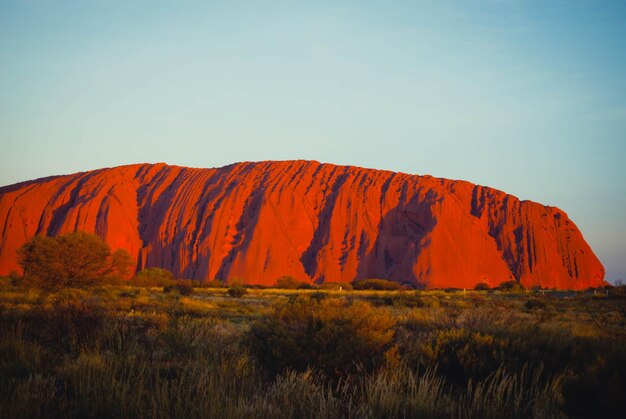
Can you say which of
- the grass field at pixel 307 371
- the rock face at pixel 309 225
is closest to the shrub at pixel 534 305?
the grass field at pixel 307 371

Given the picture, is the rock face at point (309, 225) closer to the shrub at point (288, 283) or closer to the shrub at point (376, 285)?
the shrub at point (288, 283)

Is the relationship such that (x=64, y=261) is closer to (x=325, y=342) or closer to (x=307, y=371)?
(x=325, y=342)

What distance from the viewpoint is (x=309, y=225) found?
73.7m

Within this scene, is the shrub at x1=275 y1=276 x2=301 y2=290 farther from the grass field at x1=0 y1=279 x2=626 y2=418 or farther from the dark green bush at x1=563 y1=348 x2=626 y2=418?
the dark green bush at x1=563 y1=348 x2=626 y2=418

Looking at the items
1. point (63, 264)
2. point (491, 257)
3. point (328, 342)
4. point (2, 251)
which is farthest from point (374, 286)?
point (2, 251)

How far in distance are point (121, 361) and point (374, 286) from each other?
155ft

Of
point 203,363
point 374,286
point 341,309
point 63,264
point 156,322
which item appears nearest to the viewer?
point 203,363

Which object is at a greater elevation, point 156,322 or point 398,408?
point 398,408

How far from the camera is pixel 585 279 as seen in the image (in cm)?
7800

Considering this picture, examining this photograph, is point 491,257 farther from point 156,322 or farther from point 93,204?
point 156,322

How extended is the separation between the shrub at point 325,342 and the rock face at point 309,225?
5697cm

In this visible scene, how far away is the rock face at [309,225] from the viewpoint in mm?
66375

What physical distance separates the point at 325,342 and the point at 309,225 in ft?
222

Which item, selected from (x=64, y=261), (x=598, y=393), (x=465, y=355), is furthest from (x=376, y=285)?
(x=598, y=393)
